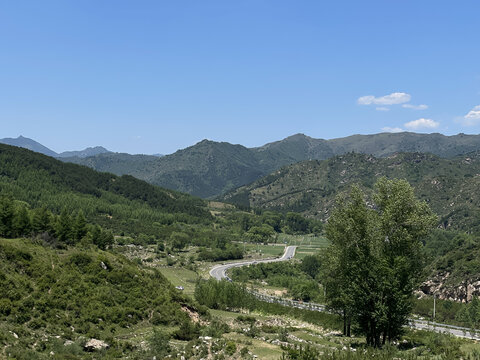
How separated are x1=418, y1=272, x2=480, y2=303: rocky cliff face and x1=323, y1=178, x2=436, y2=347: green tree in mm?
81261

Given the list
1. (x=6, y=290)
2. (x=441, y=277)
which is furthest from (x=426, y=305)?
(x=6, y=290)

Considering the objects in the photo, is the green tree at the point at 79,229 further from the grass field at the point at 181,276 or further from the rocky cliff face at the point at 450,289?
the rocky cliff face at the point at 450,289

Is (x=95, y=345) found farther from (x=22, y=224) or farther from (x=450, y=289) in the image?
(x=450, y=289)

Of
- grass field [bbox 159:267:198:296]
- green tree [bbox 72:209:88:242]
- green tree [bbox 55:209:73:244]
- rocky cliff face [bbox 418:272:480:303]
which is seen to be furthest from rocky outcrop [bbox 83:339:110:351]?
rocky cliff face [bbox 418:272:480:303]

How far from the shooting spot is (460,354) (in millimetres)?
35219

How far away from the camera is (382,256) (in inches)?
1752

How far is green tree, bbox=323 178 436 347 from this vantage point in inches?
1694

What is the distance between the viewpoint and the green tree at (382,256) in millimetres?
43031

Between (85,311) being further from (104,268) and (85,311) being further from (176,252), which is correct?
(176,252)

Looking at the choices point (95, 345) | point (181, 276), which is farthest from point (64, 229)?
point (181, 276)

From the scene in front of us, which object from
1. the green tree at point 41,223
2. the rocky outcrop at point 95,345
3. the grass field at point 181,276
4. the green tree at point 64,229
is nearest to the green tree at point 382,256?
the rocky outcrop at point 95,345

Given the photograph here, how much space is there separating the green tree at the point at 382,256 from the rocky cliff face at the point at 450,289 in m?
81.3

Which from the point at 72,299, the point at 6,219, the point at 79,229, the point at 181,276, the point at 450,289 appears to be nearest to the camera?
the point at 72,299

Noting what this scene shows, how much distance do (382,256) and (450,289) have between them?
97.9 metres
